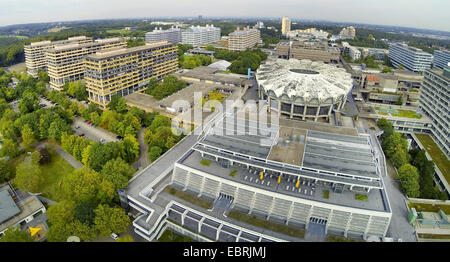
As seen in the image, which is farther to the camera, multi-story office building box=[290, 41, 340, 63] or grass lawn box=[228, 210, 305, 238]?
multi-story office building box=[290, 41, 340, 63]

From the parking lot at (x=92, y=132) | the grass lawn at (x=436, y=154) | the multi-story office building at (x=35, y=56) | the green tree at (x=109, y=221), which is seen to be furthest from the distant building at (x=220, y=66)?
the green tree at (x=109, y=221)

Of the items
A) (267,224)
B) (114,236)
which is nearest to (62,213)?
(114,236)

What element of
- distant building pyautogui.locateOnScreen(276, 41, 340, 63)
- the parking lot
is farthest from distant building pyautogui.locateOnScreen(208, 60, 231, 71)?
the parking lot

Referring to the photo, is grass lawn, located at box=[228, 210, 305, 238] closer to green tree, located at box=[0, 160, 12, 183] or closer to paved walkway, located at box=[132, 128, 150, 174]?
paved walkway, located at box=[132, 128, 150, 174]

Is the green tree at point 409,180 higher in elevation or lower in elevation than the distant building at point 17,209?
higher

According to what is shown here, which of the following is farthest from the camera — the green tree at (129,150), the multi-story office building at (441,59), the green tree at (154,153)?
the multi-story office building at (441,59)

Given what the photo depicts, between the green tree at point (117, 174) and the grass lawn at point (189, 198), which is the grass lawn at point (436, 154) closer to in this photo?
the grass lawn at point (189, 198)
